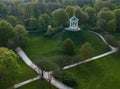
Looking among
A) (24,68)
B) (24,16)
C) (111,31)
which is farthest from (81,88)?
(24,16)

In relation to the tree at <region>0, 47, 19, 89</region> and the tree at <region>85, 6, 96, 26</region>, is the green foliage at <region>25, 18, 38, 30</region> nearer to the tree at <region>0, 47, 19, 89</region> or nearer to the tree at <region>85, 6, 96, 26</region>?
the tree at <region>85, 6, 96, 26</region>

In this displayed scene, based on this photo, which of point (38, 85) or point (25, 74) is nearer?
point (38, 85)

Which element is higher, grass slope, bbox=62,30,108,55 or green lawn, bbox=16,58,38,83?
green lawn, bbox=16,58,38,83

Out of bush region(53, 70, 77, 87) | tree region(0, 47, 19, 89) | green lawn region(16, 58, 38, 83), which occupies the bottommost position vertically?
green lawn region(16, 58, 38, 83)

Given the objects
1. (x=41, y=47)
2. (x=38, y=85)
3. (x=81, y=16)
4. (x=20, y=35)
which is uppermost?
(x=20, y=35)

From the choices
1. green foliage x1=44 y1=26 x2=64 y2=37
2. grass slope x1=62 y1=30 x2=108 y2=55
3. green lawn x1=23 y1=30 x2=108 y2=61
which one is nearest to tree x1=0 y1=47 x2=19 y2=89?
green lawn x1=23 y1=30 x2=108 y2=61

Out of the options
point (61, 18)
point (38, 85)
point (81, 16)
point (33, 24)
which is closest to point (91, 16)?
point (81, 16)

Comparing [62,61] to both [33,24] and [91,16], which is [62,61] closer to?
[33,24]
